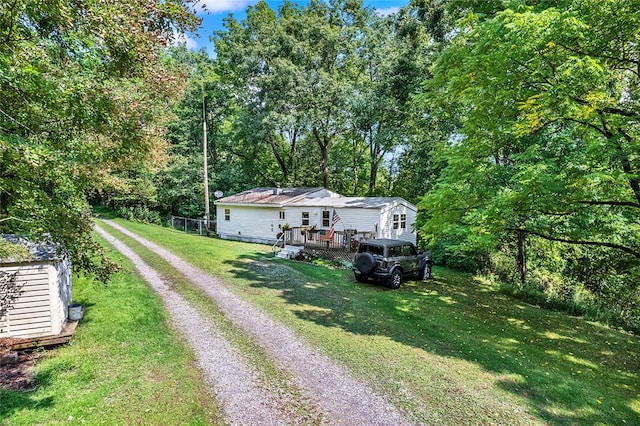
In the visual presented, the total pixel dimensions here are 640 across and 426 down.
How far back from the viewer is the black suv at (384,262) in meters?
12.8

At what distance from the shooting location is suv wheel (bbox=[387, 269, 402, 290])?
12.9m

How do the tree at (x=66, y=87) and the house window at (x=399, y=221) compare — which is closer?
the tree at (x=66, y=87)

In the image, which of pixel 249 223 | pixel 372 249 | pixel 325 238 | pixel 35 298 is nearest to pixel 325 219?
pixel 325 238

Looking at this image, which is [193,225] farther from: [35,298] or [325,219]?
[35,298]

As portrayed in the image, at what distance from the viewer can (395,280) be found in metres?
13.1

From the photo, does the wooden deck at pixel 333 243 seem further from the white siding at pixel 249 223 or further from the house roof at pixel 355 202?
the white siding at pixel 249 223

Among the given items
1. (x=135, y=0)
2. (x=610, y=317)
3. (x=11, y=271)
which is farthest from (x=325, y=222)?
(x=135, y=0)

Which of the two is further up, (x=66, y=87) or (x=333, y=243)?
(x=66, y=87)

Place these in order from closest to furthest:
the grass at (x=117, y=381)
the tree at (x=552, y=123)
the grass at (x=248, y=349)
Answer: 1. the grass at (x=117, y=381)
2. the grass at (x=248, y=349)
3. the tree at (x=552, y=123)

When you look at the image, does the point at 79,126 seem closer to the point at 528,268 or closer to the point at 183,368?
the point at 183,368

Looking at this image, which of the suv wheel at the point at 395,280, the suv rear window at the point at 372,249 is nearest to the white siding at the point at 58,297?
the suv rear window at the point at 372,249

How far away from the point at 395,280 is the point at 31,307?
11.0 metres

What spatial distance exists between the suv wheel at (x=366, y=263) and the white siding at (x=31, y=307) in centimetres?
949

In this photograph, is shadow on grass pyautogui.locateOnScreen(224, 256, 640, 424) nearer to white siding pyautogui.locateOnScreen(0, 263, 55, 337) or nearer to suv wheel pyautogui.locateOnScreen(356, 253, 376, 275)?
suv wheel pyautogui.locateOnScreen(356, 253, 376, 275)
